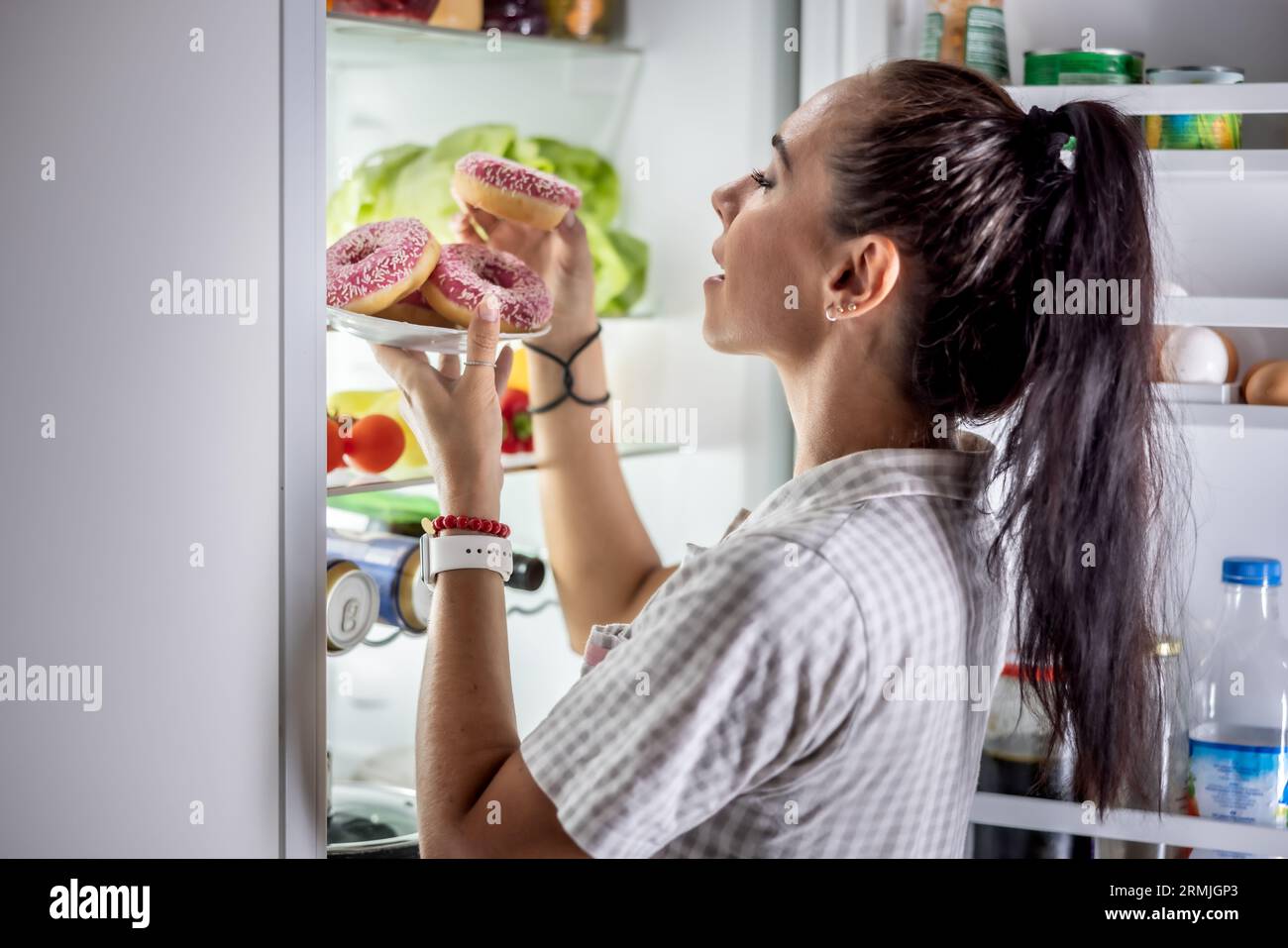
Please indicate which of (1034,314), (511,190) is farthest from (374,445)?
(1034,314)

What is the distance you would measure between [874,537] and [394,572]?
1.59 ft

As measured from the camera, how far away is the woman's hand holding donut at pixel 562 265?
116 cm

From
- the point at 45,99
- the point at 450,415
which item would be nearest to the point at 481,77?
the point at 450,415

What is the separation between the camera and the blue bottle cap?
1.05m

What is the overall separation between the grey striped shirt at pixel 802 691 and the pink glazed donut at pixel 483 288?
0.99ft

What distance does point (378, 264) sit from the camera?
82 cm

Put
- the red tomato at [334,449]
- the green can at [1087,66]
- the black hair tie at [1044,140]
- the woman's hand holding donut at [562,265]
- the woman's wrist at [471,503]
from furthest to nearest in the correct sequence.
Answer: the woman's hand holding donut at [562,265]
the green can at [1087,66]
the red tomato at [334,449]
the woman's wrist at [471,503]
the black hair tie at [1044,140]

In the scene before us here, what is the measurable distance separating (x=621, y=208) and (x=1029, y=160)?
63cm

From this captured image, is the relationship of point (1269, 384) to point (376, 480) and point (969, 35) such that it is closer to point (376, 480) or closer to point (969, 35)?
point (969, 35)

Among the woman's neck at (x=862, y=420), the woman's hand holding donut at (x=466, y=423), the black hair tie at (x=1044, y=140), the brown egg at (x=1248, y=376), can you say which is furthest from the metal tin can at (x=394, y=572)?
the brown egg at (x=1248, y=376)

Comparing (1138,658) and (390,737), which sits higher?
(1138,658)

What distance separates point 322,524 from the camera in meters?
0.75

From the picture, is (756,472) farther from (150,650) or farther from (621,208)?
(150,650)

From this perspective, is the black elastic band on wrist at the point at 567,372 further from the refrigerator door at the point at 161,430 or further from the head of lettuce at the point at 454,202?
the refrigerator door at the point at 161,430
